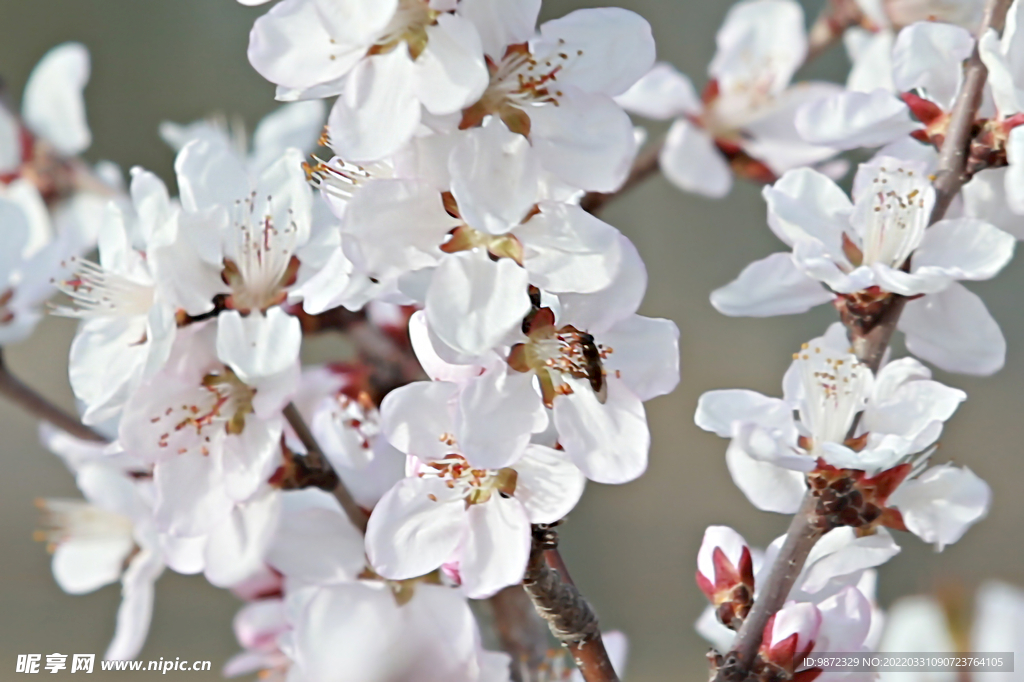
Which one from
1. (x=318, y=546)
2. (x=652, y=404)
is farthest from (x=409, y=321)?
(x=652, y=404)

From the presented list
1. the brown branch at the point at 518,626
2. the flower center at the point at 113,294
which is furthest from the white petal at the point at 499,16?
the brown branch at the point at 518,626

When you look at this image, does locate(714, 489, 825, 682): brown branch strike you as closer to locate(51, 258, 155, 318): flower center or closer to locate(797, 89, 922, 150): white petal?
locate(797, 89, 922, 150): white petal

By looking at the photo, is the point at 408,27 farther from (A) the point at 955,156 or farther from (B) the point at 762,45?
(B) the point at 762,45

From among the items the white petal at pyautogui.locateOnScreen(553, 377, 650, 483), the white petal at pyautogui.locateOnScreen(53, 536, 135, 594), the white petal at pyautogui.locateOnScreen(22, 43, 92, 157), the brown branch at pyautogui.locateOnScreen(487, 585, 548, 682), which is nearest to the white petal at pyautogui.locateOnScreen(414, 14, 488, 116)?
the white petal at pyautogui.locateOnScreen(553, 377, 650, 483)

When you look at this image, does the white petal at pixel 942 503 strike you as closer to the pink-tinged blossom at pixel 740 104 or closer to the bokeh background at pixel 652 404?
the pink-tinged blossom at pixel 740 104

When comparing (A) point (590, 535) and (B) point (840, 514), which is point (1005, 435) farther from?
(B) point (840, 514)

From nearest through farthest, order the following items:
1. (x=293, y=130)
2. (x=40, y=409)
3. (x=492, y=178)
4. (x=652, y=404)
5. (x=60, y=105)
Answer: (x=492, y=178)
(x=40, y=409)
(x=293, y=130)
(x=60, y=105)
(x=652, y=404)
